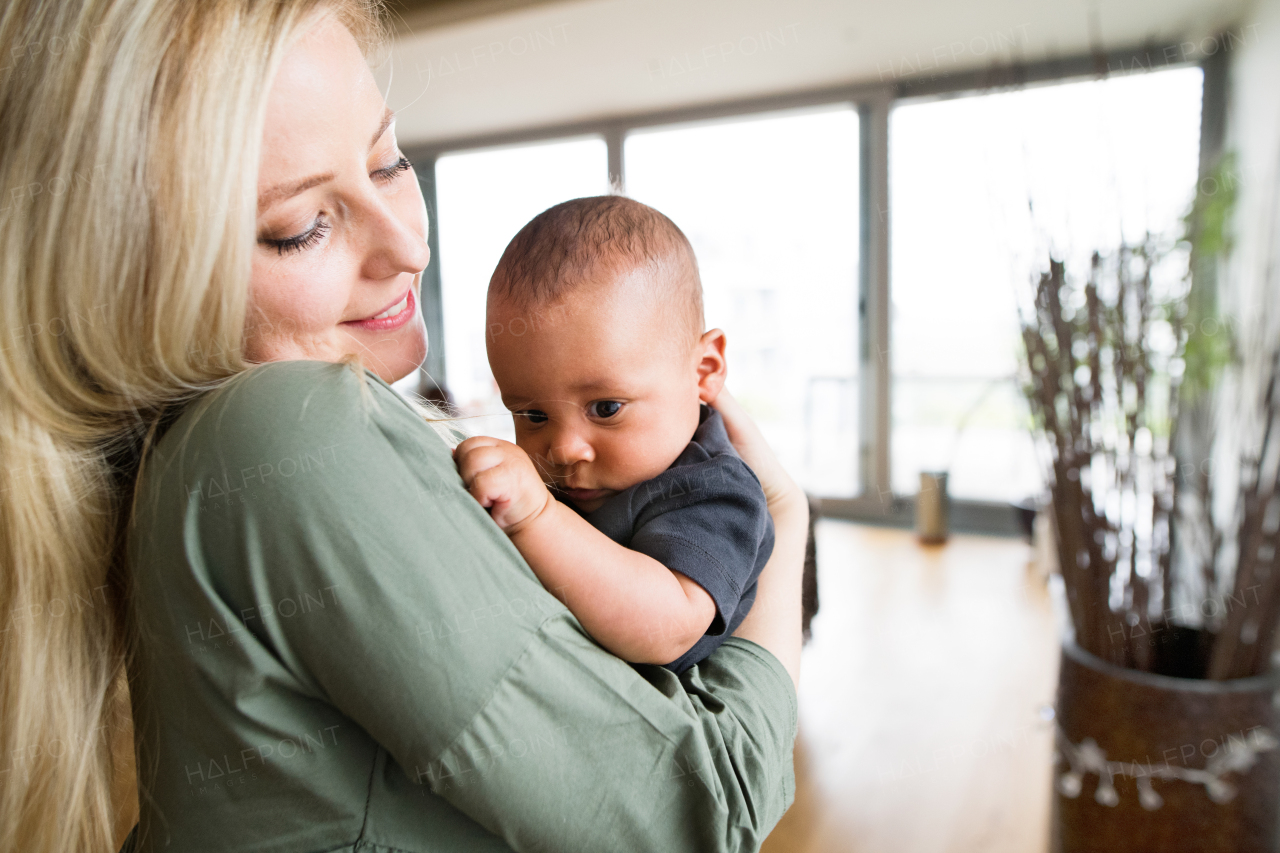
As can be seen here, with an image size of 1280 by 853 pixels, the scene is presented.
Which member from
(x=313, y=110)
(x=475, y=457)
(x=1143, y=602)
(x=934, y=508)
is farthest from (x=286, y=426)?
(x=934, y=508)

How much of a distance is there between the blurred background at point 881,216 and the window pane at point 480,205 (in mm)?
25

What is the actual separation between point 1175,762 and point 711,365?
1352mm

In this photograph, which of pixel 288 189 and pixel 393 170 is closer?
pixel 288 189

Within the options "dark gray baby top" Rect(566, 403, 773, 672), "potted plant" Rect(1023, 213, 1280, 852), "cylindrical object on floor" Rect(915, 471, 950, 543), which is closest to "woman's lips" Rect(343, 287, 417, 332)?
"dark gray baby top" Rect(566, 403, 773, 672)

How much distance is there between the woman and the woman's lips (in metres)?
0.14

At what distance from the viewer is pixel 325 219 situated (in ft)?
2.41

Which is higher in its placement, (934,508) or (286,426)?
(286,426)

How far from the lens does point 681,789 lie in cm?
65

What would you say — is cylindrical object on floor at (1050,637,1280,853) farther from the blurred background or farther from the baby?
the baby

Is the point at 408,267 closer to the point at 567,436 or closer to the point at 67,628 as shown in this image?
the point at 567,436

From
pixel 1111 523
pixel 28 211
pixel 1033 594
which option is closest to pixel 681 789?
pixel 28 211

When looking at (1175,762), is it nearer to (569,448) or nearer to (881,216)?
(569,448)

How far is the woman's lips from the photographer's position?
841 mm

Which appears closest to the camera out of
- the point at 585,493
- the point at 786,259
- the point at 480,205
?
the point at 585,493
